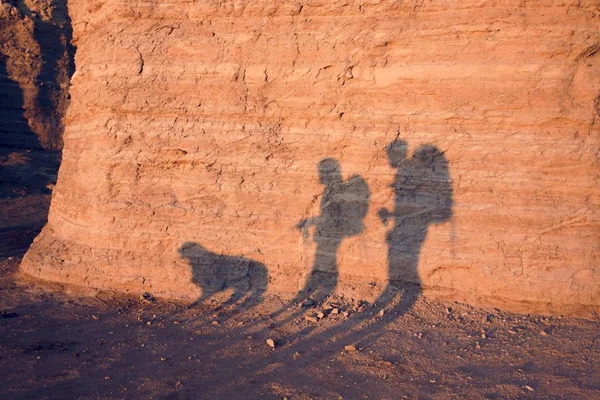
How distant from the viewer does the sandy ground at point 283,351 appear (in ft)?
13.6

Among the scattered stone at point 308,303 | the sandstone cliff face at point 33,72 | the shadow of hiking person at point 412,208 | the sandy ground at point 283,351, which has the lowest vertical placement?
the sandy ground at point 283,351

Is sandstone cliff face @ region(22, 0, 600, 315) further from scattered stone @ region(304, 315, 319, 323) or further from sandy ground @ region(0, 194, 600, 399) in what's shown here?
scattered stone @ region(304, 315, 319, 323)

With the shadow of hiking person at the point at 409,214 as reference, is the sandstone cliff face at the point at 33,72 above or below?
above

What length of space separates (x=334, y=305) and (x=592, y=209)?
3.06 meters

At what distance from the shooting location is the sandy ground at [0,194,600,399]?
4.14 m

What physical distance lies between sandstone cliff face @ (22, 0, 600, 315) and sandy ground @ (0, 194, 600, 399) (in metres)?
0.46

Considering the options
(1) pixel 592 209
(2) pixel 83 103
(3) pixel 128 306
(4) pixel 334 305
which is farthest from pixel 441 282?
(2) pixel 83 103

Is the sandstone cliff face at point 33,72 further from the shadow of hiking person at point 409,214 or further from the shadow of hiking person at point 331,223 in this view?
the shadow of hiking person at point 409,214

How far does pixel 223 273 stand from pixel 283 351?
1.82 m

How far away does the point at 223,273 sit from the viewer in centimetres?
647

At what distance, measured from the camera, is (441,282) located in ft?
19.7

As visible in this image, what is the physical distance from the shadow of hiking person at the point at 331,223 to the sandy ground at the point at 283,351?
29 cm

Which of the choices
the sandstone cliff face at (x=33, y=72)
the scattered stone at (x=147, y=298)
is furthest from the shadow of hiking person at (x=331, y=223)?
the sandstone cliff face at (x=33, y=72)

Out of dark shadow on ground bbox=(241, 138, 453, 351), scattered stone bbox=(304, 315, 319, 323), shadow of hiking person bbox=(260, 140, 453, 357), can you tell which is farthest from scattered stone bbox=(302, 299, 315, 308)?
shadow of hiking person bbox=(260, 140, 453, 357)
